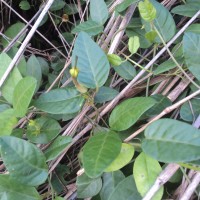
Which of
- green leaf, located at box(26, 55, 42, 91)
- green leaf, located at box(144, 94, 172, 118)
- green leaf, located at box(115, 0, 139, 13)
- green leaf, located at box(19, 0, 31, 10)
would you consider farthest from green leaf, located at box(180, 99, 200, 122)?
green leaf, located at box(19, 0, 31, 10)

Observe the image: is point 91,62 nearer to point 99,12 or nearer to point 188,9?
point 99,12

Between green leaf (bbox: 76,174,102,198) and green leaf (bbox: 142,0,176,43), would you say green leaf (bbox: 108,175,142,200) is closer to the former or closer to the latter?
green leaf (bbox: 76,174,102,198)

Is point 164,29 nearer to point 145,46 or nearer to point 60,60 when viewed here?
point 145,46

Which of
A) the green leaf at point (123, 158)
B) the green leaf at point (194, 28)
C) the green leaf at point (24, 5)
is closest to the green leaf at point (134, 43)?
the green leaf at point (194, 28)

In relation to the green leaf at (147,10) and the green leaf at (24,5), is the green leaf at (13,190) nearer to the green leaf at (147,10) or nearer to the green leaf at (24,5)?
the green leaf at (147,10)

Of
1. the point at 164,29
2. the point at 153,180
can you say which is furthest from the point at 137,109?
the point at 164,29

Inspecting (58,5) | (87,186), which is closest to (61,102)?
(87,186)
